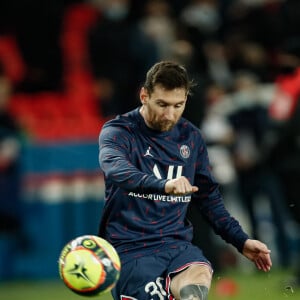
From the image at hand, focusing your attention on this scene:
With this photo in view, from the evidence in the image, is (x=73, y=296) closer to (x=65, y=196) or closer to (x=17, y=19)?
(x=65, y=196)

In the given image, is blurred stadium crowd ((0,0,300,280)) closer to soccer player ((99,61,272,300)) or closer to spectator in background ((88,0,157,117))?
spectator in background ((88,0,157,117))

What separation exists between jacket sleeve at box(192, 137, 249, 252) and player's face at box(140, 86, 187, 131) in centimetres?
40

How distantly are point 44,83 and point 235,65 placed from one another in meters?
2.47

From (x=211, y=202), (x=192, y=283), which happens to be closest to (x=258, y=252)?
(x=211, y=202)

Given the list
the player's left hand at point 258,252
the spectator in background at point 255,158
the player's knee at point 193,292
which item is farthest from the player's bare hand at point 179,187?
the spectator in background at point 255,158

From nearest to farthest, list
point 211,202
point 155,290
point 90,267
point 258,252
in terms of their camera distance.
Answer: point 90,267, point 155,290, point 258,252, point 211,202

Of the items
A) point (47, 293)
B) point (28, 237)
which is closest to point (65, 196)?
point (28, 237)

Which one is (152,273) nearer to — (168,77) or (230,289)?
(168,77)

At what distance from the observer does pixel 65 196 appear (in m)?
11.4

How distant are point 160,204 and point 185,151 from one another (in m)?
0.39

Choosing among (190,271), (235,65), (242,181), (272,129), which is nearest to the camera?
(190,271)

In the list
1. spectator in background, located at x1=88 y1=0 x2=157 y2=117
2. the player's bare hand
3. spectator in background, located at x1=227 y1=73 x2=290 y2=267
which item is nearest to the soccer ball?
the player's bare hand

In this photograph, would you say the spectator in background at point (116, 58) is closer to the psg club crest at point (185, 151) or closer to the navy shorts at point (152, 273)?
the psg club crest at point (185, 151)

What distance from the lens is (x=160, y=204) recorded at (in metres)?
6.43
